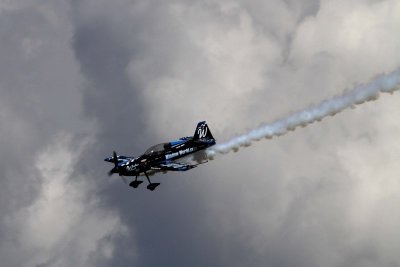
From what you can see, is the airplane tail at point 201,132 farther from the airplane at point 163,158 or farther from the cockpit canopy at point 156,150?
the cockpit canopy at point 156,150

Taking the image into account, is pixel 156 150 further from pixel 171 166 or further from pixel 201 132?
pixel 201 132

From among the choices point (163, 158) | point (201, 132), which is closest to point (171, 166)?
point (163, 158)

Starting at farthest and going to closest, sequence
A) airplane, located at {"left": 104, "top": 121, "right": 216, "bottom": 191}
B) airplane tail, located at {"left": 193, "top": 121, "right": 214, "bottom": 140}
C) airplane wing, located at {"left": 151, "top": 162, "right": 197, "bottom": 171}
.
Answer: airplane tail, located at {"left": 193, "top": 121, "right": 214, "bottom": 140}
airplane, located at {"left": 104, "top": 121, "right": 216, "bottom": 191}
airplane wing, located at {"left": 151, "top": 162, "right": 197, "bottom": 171}

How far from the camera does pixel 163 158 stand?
90312 mm

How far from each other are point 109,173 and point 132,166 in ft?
9.07

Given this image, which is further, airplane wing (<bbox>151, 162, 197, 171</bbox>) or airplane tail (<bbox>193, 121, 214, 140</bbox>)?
airplane tail (<bbox>193, 121, 214, 140</bbox>)

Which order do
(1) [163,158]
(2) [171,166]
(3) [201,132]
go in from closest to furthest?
(2) [171,166] → (1) [163,158] → (3) [201,132]

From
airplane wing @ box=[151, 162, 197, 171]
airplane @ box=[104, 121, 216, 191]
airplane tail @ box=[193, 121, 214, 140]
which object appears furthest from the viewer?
airplane tail @ box=[193, 121, 214, 140]

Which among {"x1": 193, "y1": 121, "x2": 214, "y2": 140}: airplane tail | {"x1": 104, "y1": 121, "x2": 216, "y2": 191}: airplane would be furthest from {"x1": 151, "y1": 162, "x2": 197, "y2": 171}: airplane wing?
{"x1": 193, "y1": 121, "x2": 214, "y2": 140}: airplane tail

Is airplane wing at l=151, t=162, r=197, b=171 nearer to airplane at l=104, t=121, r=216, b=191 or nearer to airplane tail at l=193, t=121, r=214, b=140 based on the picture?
airplane at l=104, t=121, r=216, b=191

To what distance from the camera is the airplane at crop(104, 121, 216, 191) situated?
8856 centimetres

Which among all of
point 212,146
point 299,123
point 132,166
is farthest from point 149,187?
point 299,123

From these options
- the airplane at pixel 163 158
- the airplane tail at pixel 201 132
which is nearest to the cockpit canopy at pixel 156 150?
the airplane at pixel 163 158

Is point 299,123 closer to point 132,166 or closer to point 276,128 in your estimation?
point 276,128
